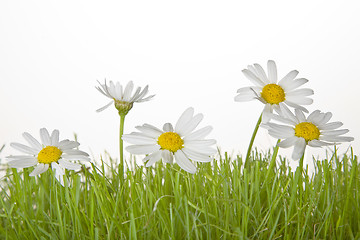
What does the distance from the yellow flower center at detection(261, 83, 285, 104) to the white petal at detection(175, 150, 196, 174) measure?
0.33 ft

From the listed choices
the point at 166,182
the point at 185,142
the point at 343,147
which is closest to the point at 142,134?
the point at 185,142

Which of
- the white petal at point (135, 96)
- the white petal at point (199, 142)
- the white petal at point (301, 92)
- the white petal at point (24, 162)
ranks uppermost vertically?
the white petal at point (135, 96)

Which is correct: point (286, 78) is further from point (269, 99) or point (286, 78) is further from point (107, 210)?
point (107, 210)

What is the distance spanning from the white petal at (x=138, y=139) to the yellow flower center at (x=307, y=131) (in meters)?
0.12

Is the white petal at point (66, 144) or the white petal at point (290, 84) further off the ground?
the white petal at point (290, 84)

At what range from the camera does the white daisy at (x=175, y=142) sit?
0.36 meters

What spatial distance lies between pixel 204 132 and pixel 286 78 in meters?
Answer: 0.11

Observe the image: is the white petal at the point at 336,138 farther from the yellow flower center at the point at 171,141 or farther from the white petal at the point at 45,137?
the white petal at the point at 45,137

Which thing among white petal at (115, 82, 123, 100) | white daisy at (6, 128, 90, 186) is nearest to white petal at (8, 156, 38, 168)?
white daisy at (6, 128, 90, 186)

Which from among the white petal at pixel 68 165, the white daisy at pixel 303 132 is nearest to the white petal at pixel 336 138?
the white daisy at pixel 303 132

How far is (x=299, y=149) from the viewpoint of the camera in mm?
362

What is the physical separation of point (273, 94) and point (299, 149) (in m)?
0.07

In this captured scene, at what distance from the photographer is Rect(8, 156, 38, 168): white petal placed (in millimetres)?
388

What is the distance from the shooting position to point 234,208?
1.37ft
